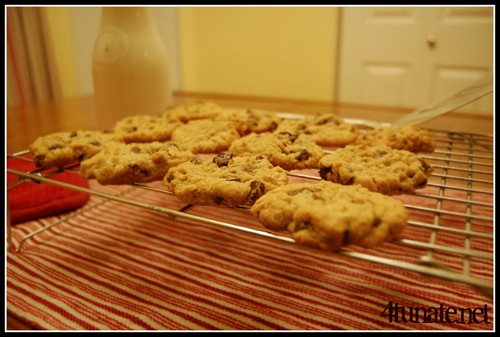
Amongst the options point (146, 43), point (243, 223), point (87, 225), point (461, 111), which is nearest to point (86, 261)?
point (87, 225)

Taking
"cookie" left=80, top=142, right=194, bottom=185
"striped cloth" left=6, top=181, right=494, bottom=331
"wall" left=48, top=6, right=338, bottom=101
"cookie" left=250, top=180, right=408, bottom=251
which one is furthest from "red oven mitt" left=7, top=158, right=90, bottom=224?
"wall" left=48, top=6, right=338, bottom=101

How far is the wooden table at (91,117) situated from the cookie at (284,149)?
697mm

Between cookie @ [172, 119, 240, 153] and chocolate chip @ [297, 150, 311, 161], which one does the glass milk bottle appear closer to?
cookie @ [172, 119, 240, 153]

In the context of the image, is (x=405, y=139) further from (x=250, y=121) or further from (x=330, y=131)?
(x=250, y=121)

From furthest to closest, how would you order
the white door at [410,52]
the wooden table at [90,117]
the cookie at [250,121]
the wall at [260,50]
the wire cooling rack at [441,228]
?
the wall at [260,50]
the white door at [410,52]
the wooden table at [90,117]
the cookie at [250,121]
the wire cooling rack at [441,228]

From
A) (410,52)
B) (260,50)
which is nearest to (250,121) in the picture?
(410,52)

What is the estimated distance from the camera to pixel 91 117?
189cm

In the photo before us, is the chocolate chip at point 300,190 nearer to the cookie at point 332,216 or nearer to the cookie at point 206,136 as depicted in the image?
the cookie at point 332,216

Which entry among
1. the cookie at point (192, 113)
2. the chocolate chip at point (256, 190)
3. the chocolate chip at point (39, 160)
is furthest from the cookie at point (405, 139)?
the chocolate chip at point (39, 160)

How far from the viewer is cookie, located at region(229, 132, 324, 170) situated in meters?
0.94

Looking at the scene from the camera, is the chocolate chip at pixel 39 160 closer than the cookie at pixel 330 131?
Yes

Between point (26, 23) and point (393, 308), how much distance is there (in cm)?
274

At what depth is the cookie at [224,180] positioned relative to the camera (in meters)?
0.73

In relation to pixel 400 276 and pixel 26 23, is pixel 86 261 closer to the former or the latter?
pixel 400 276
